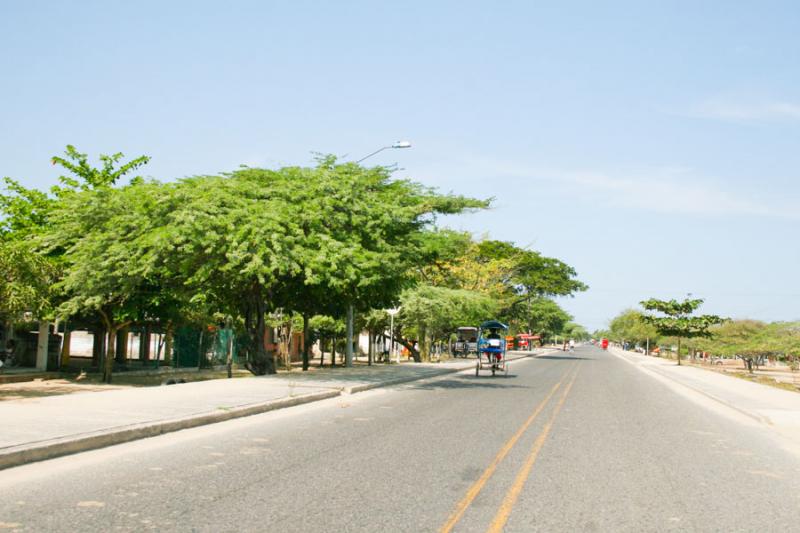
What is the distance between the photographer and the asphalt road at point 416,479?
6.40 metres

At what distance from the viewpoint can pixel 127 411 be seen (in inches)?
505

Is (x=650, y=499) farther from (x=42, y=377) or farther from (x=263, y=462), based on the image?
(x=42, y=377)

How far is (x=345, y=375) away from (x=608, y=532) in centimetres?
2048

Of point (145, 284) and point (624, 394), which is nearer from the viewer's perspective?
point (624, 394)

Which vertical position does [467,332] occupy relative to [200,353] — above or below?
above

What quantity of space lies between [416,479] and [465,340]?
55019mm

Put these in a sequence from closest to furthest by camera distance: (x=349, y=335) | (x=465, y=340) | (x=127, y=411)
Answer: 1. (x=127, y=411)
2. (x=349, y=335)
3. (x=465, y=340)

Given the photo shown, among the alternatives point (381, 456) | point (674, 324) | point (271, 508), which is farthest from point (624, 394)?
point (674, 324)

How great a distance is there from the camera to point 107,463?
28.5ft

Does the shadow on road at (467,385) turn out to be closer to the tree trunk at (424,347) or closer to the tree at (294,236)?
the tree at (294,236)

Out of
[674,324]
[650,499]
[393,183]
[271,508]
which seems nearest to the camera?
[271,508]

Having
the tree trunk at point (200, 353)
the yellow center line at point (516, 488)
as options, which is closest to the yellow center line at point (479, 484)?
the yellow center line at point (516, 488)

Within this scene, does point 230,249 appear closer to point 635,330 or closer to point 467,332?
point 467,332

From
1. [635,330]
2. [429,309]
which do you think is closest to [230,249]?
[429,309]
